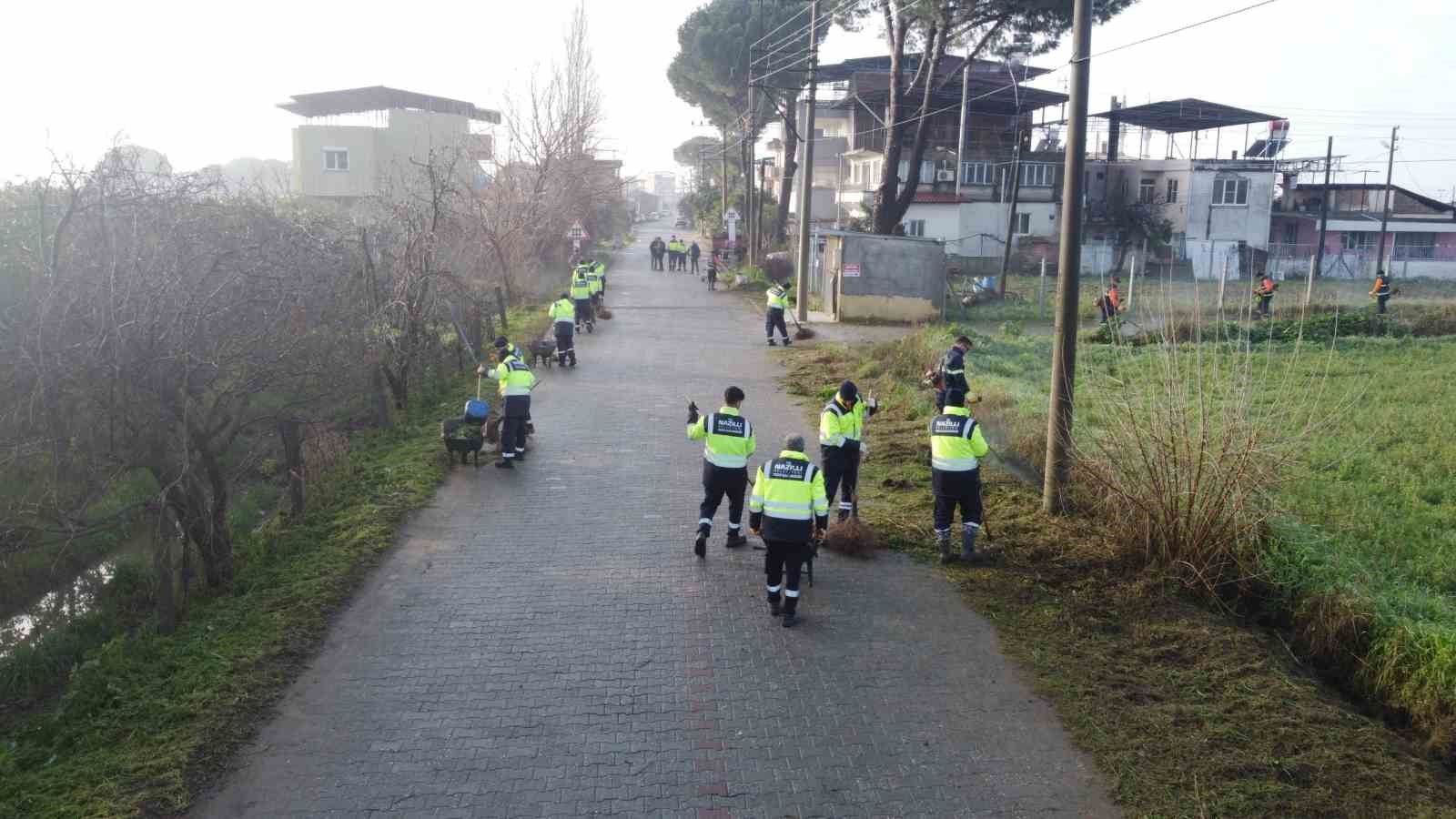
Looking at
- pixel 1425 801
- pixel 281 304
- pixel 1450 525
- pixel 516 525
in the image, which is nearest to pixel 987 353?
pixel 1450 525

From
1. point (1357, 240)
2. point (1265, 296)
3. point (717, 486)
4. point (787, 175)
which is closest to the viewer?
point (717, 486)

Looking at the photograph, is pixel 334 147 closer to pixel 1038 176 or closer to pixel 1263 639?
pixel 1038 176

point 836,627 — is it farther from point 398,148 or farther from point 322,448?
point 398,148

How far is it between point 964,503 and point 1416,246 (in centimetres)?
5457

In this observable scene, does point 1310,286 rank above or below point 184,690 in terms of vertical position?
above

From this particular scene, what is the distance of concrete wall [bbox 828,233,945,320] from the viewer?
2830cm

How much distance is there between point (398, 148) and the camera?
4850 centimetres

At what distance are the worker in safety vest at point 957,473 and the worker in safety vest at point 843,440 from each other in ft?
3.13

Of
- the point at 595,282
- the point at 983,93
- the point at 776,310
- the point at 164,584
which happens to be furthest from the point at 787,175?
the point at 164,584

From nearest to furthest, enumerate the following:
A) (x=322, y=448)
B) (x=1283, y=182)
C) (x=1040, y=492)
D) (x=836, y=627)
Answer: (x=836, y=627)
(x=1040, y=492)
(x=322, y=448)
(x=1283, y=182)

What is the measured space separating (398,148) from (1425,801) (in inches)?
1936

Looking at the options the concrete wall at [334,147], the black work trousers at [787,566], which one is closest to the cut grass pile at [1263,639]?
the black work trousers at [787,566]

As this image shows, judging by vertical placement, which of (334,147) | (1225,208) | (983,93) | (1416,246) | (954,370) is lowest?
(954,370)

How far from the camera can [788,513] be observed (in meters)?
8.05
